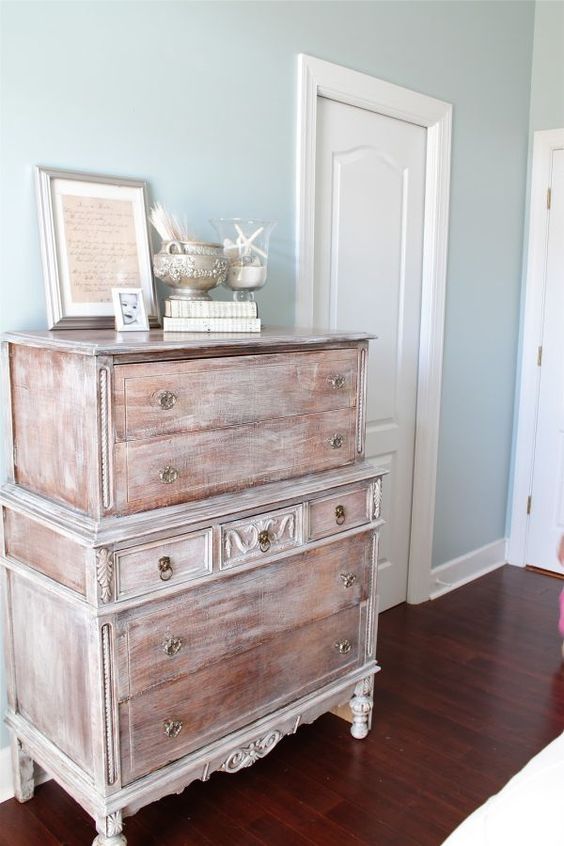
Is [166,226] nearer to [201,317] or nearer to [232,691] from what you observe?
[201,317]

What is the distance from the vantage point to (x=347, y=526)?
2354 millimetres

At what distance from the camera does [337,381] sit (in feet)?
7.48

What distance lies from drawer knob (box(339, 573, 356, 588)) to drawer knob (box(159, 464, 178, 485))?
2.38 feet

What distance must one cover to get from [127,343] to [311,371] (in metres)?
0.62

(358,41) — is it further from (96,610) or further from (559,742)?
(559,742)

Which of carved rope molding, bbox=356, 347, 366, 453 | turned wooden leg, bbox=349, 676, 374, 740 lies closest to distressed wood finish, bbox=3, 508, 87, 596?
carved rope molding, bbox=356, 347, 366, 453

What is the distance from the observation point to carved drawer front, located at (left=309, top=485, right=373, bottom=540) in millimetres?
2236

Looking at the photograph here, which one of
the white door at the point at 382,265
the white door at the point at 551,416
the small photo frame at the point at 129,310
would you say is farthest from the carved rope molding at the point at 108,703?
the white door at the point at 551,416

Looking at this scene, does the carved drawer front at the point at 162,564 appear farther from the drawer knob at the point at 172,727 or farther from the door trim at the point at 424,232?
the door trim at the point at 424,232

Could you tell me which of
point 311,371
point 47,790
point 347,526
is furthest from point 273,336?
point 47,790


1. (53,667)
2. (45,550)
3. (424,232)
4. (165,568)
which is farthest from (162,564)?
(424,232)

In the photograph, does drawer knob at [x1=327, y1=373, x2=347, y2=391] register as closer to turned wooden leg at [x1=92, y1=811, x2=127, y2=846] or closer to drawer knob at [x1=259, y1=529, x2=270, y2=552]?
drawer knob at [x1=259, y1=529, x2=270, y2=552]

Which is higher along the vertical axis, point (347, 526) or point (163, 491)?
point (163, 491)

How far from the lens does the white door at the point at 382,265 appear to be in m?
2.97
